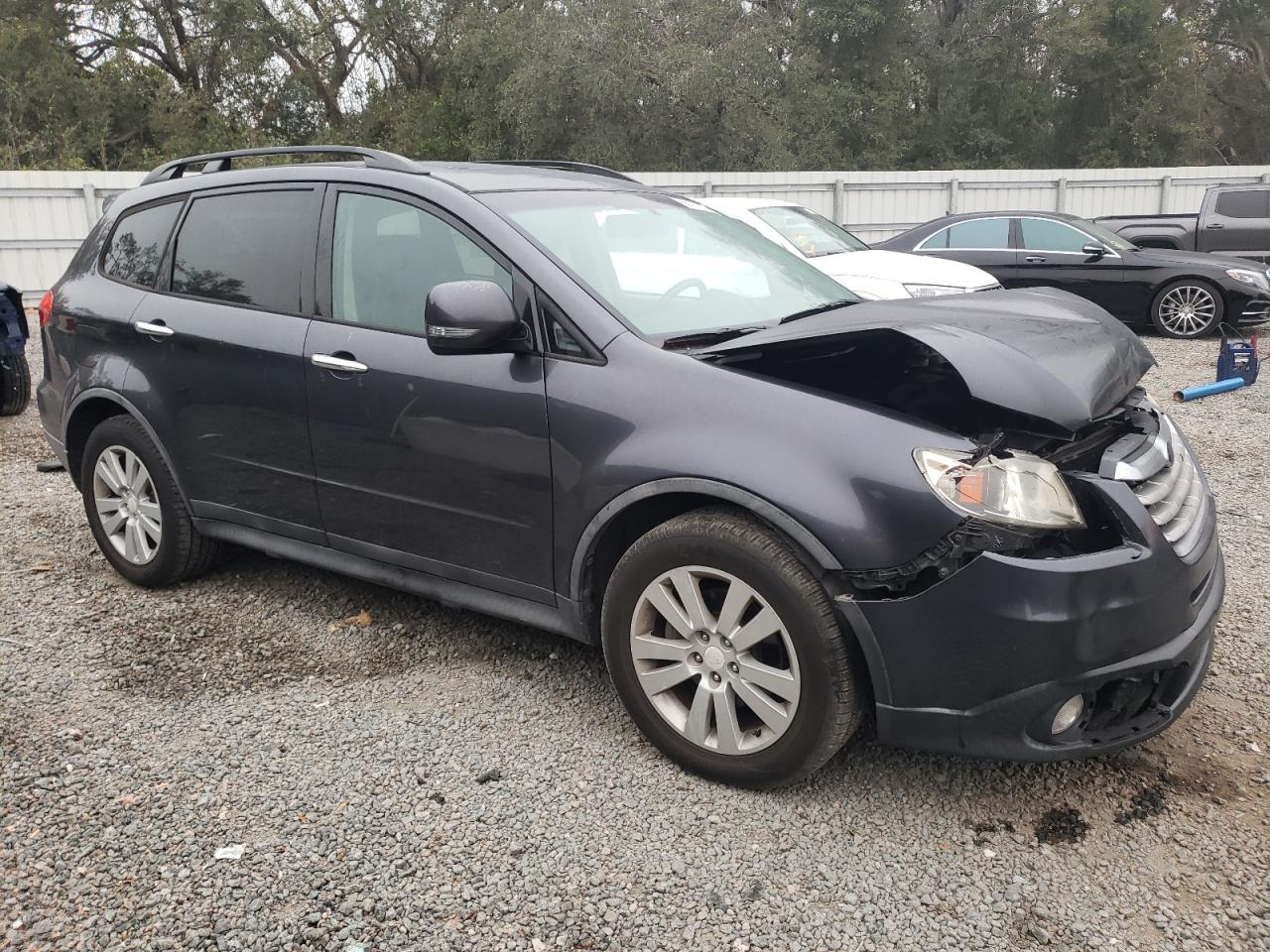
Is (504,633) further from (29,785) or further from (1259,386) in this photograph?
(1259,386)

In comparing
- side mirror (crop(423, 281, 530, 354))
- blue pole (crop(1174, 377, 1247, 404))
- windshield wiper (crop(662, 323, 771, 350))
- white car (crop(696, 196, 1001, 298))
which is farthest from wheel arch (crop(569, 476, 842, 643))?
blue pole (crop(1174, 377, 1247, 404))

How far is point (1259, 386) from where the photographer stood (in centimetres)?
916

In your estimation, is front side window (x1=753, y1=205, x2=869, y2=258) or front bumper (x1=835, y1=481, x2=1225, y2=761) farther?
front side window (x1=753, y1=205, x2=869, y2=258)

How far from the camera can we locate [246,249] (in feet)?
13.4

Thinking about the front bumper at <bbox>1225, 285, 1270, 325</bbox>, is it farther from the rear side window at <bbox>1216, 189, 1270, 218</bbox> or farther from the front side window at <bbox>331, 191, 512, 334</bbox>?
the front side window at <bbox>331, 191, 512, 334</bbox>

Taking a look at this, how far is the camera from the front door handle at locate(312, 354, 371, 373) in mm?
3582

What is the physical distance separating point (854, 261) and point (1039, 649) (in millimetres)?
7375

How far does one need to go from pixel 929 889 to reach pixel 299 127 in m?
32.3

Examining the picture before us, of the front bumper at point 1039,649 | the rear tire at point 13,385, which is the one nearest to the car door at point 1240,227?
the front bumper at point 1039,649

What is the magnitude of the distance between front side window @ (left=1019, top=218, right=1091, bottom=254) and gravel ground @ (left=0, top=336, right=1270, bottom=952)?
9.25 metres

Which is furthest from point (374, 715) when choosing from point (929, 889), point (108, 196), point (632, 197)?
point (108, 196)

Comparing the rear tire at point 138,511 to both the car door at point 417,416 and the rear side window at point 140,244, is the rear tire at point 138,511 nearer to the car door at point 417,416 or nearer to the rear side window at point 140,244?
the rear side window at point 140,244

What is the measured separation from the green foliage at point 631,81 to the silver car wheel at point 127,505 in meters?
21.6

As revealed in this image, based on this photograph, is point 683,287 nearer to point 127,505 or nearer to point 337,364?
point 337,364
